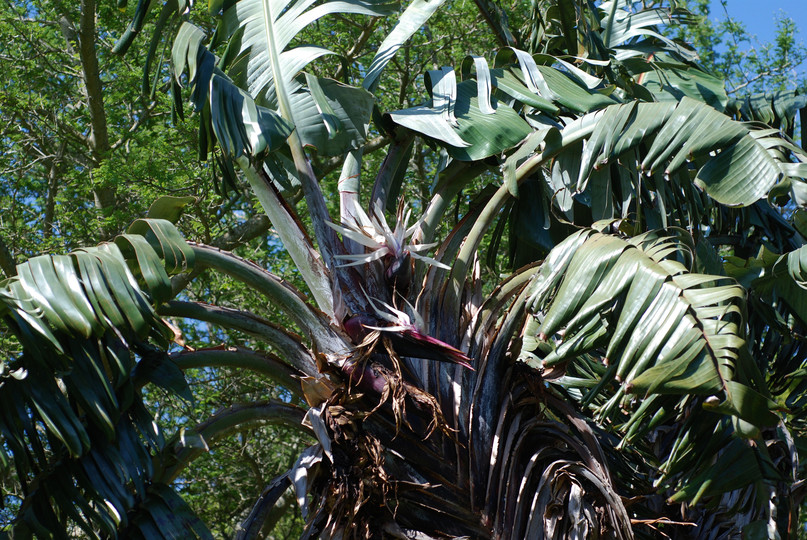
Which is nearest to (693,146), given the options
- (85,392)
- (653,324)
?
(653,324)

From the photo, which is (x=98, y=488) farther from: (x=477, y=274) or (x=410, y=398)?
(x=477, y=274)

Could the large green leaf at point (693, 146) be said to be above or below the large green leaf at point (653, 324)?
above

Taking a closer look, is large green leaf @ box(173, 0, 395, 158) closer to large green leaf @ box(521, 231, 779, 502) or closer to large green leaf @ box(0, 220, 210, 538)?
large green leaf @ box(0, 220, 210, 538)

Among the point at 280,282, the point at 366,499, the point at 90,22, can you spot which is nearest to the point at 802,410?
the point at 366,499

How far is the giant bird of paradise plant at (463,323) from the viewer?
3283 mm

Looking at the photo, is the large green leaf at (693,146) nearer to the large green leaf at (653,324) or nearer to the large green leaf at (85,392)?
the large green leaf at (653,324)

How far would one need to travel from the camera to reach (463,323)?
166 inches

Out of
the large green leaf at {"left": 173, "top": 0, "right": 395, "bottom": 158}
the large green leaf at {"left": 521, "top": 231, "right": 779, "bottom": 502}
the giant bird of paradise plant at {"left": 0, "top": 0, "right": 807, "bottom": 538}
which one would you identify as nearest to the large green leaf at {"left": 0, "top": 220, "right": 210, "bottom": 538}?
the giant bird of paradise plant at {"left": 0, "top": 0, "right": 807, "bottom": 538}

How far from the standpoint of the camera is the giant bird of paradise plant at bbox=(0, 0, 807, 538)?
3.28 m

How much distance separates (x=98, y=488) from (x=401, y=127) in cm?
253

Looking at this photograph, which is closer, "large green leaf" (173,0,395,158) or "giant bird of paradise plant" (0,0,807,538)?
"giant bird of paradise plant" (0,0,807,538)

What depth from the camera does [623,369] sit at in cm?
305

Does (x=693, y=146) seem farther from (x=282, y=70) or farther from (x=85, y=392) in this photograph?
(x=85, y=392)

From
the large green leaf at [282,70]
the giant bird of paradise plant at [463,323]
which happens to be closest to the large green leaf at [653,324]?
the giant bird of paradise plant at [463,323]
